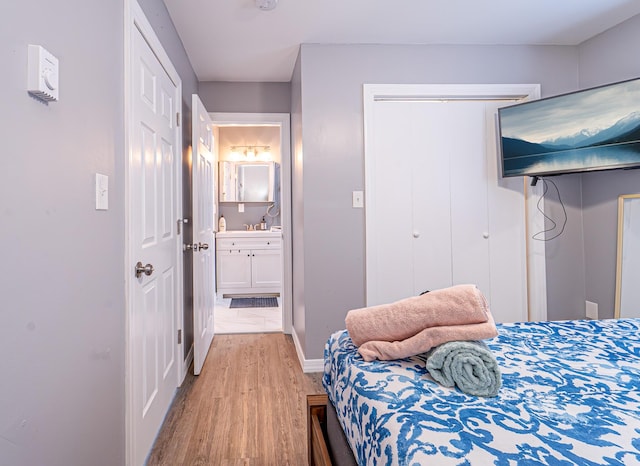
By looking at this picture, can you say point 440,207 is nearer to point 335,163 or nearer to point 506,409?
point 335,163

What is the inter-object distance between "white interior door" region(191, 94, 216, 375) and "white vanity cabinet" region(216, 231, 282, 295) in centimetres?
175

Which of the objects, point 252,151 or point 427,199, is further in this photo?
point 252,151

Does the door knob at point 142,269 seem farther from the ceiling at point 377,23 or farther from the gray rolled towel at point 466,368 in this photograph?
the ceiling at point 377,23

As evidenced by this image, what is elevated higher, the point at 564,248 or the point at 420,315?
the point at 564,248

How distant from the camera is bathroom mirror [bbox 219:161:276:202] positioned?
5.58 m

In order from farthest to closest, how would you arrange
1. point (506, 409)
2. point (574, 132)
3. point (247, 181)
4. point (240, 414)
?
1. point (247, 181)
2. point (574, 132)
3. point (240, 414)
4. point (506, 409)

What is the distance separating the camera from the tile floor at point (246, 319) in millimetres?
3922

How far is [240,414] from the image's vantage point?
221cm

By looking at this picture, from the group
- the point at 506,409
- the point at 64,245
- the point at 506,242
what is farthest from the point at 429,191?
the point at 64,245

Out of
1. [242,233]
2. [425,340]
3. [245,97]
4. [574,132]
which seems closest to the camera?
[425,340]

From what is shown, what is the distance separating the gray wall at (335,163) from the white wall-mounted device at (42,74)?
1.92 metres

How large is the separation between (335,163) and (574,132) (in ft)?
5.19

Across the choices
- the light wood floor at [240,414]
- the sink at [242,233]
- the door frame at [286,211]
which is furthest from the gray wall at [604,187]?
the sink at [242,233]

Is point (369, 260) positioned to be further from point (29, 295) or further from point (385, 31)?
point (29, 295)
